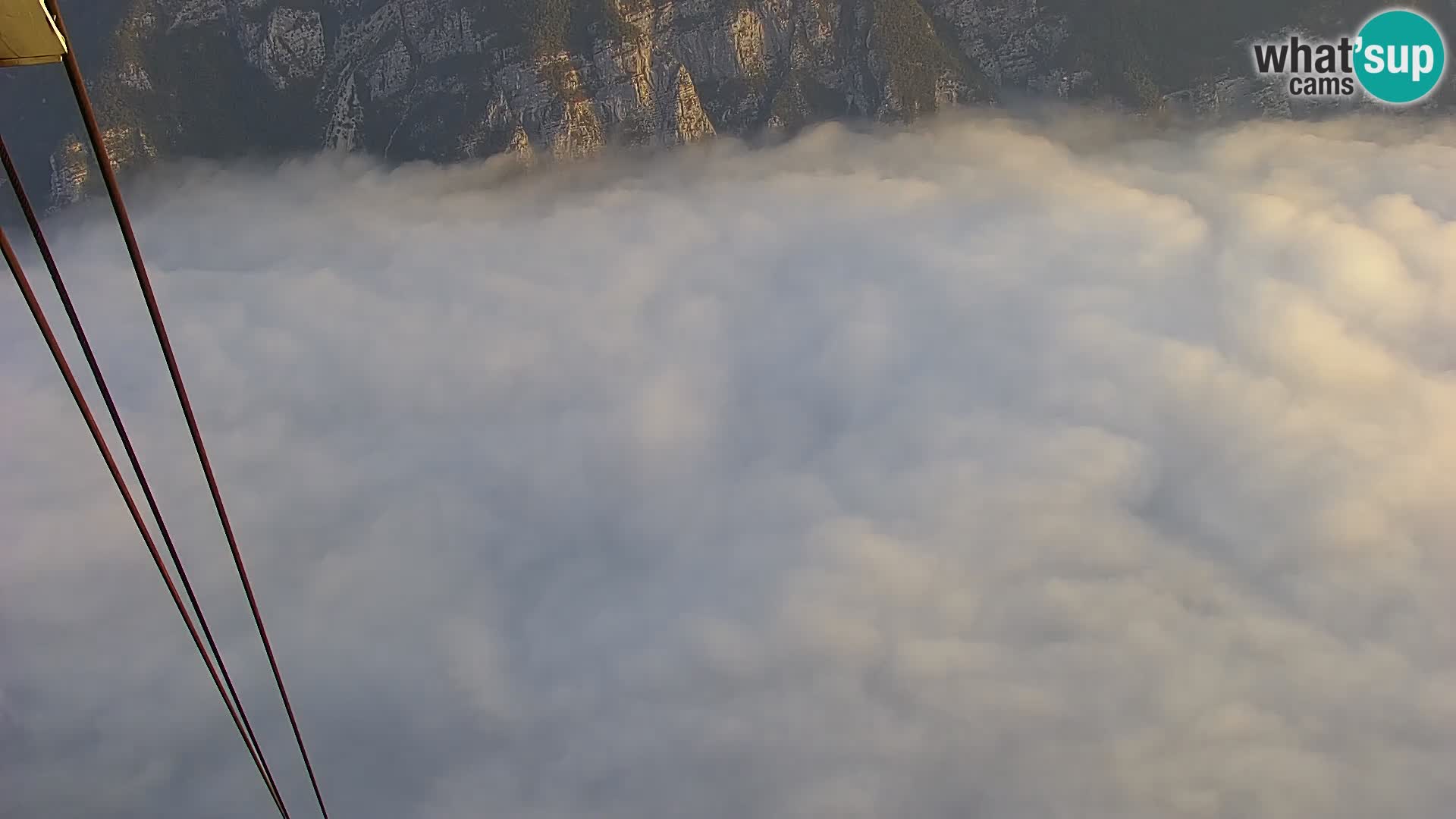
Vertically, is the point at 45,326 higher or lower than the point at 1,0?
lower

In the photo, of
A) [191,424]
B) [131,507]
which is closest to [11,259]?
[191,424]

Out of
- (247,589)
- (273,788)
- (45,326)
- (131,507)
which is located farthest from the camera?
(273,788)

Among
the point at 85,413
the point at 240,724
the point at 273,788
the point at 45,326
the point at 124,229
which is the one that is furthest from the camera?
the point at 273,788

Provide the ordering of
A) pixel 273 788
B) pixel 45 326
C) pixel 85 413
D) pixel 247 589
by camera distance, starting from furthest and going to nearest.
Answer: pixel 273 788 < pixel 247 589 < pixel 85 413 < pixel 45 326

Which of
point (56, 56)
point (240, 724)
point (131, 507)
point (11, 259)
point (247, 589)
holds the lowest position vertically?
point (240, 724)

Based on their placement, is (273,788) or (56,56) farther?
(273,788)

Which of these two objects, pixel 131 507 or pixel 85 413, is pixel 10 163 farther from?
pixel 131 507

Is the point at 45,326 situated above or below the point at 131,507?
above

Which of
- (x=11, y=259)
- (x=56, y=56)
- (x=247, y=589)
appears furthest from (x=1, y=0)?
(x=247, y=589)

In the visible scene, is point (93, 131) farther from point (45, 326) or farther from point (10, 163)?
point (45, 326)
